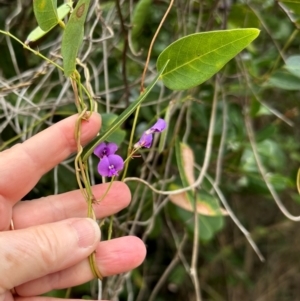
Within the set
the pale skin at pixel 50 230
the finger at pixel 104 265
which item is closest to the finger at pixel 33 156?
the pale skin at pixel 50 230

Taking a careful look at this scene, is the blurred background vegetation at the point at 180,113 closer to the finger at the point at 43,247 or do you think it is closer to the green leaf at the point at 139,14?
the green leaf at the point at 139,14

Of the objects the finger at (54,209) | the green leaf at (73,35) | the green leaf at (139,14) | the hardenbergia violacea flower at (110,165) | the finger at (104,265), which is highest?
the green leaf at (73,35)

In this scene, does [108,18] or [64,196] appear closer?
[64,196]

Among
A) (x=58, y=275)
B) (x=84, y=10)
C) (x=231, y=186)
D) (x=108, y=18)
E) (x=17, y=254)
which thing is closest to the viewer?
(x=84, y=10)

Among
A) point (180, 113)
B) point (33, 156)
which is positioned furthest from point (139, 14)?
point (33, 156)

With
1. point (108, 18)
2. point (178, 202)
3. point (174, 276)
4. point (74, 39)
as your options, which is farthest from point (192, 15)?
point (174, 276)

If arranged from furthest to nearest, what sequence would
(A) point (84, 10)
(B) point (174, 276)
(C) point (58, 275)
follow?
(B) point (174, 276), (C) point (58, 275), (A) point (84, 10)

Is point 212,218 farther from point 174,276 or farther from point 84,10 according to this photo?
point 84,10

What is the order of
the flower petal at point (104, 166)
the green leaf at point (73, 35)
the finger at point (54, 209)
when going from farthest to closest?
the finger at point (54, 209) < the flower petal at point (104, 166) < the green leaf at point (73, 35)
